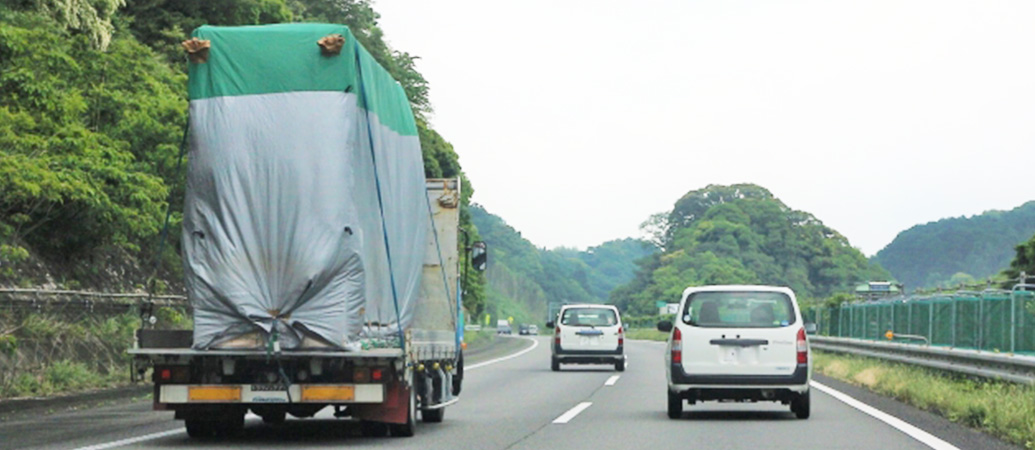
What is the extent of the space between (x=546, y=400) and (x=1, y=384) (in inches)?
300

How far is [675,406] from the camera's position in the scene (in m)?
17.0

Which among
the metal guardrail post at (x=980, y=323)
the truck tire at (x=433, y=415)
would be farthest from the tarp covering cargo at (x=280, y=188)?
the metal guardrail post at (x=980, y=323)

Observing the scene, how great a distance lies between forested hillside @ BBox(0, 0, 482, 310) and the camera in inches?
830

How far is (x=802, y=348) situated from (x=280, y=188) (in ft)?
23.0

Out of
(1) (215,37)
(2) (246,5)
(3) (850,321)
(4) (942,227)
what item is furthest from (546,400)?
(4) (942,227)

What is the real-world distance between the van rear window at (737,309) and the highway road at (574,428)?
3.84ft

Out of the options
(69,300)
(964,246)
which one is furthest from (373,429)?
(964,246)

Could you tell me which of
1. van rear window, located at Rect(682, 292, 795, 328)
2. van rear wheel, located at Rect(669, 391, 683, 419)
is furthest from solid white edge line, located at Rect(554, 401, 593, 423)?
van rear window, located at Rect(682, 292, 795, 328)

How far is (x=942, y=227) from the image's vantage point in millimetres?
196125

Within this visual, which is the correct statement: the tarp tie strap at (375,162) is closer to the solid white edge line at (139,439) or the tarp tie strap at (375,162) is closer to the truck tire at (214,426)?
the truck tire at (214,426)

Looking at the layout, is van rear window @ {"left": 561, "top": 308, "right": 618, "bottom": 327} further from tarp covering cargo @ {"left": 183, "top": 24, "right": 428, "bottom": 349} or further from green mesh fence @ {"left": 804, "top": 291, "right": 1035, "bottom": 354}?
tarp covering cargo @ {"left": 183, "top": 24, "right": 428, "bottom": 349}

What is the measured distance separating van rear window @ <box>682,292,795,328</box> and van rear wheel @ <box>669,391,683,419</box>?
0.89 metres

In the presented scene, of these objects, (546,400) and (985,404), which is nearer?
(985,404)

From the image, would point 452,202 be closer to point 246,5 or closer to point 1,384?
point 1,384
